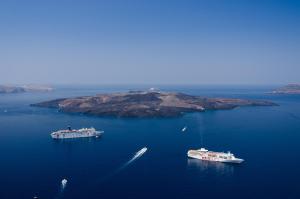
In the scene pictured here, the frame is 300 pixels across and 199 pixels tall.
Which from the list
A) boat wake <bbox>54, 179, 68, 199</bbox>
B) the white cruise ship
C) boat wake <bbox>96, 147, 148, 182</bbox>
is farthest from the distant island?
boat wake <bbox>54, 179, 68, 199</bbox>

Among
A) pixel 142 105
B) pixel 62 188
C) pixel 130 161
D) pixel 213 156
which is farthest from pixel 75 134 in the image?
pixel 142 105

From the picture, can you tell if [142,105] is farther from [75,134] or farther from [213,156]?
[213,156]

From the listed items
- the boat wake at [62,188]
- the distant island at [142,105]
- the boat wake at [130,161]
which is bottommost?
the boat wake at [62,188]

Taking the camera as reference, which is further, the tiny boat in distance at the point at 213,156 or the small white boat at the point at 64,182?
the tiny boat in distance at the point at 213,156

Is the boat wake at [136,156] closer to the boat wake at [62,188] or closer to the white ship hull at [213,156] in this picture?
the white ship hull at [213,156]

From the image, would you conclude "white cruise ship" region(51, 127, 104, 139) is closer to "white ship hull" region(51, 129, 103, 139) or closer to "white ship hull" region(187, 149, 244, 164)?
"white ship hull" region(51, 129, 103, 139)

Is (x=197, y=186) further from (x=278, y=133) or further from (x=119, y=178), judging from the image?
(x=278, y=133)

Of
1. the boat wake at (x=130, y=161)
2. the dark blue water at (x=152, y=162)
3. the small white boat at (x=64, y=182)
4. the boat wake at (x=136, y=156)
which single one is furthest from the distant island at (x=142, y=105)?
the small white boat at (x=64, y=182)
